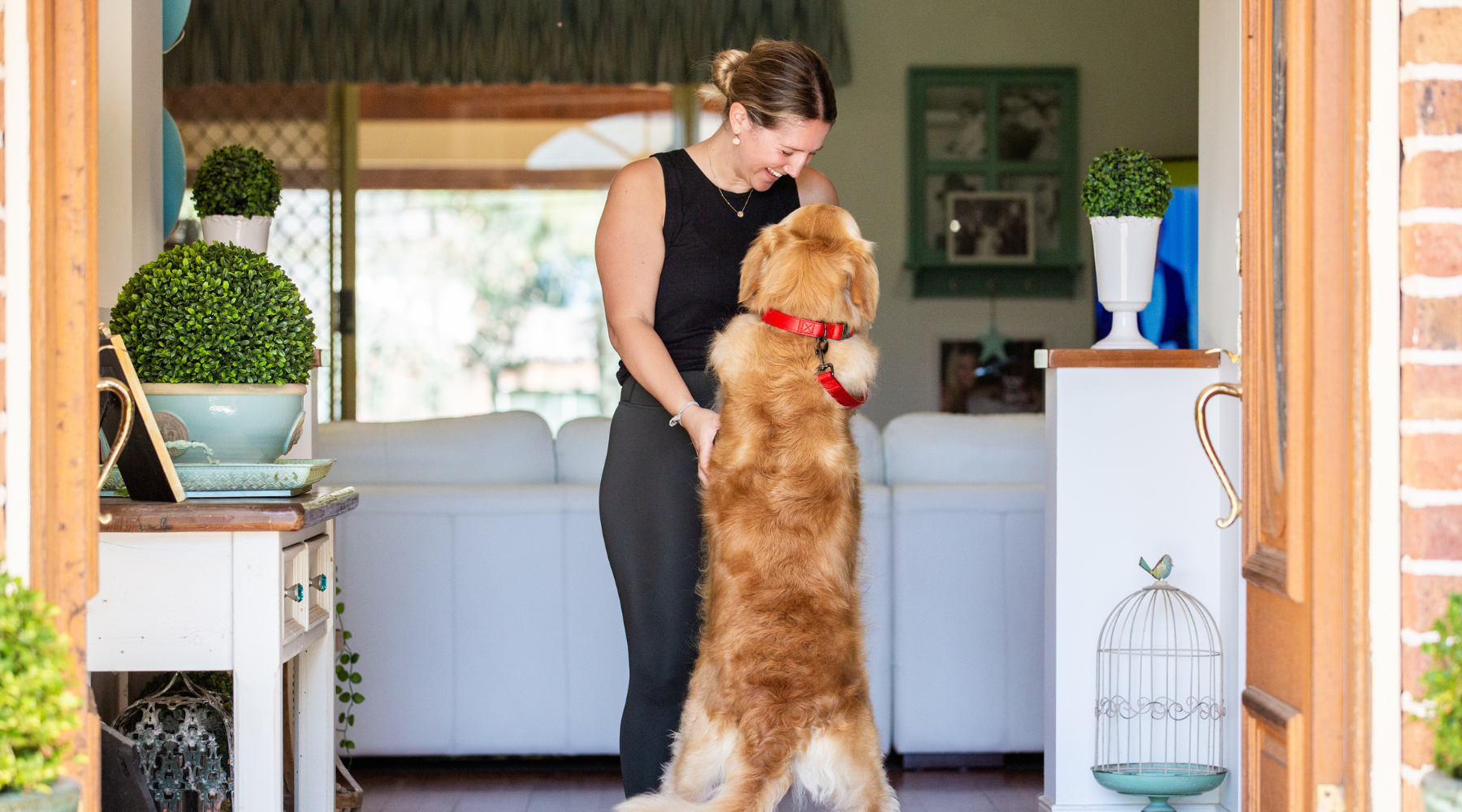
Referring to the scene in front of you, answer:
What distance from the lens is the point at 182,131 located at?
23.2 feet

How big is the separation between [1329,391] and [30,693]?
1.29 m

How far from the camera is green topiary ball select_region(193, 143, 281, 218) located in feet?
8.81

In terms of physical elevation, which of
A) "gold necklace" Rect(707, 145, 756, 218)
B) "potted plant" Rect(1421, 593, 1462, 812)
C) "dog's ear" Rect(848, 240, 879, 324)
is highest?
"gold necklace" Rect(707, 145, 756, 218)

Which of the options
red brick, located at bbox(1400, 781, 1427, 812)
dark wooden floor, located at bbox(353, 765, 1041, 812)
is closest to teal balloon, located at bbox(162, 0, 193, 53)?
dark wooden floor, located at bbox(353, 765, 1041, 812)

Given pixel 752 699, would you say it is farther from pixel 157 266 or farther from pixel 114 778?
pixel 157 266

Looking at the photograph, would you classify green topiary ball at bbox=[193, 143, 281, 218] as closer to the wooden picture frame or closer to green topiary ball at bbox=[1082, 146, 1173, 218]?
the wooden picture frame

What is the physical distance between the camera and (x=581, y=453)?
3.09m

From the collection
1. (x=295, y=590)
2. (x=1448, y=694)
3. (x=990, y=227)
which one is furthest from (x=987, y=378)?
(x=1448, y=694)

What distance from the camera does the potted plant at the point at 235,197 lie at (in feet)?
8.81

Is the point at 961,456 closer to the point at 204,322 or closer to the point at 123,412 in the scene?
the point at 204,322

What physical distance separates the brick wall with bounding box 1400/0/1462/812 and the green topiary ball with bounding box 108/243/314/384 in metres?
1.41

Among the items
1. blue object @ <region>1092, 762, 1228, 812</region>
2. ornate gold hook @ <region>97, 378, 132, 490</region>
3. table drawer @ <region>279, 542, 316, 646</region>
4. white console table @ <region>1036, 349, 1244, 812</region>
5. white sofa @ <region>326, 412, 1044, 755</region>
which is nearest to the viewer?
ornate gold hook @ <region>97, 378, 132, 490</region>

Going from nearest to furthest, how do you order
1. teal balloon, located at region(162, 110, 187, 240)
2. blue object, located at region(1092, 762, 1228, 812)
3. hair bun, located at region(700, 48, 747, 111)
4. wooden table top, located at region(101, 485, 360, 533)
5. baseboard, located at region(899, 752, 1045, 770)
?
1. wooden table top, located at region(101, 485, 360, 533)
2. hair bun, located at region(700, 48, 747, 111)
3. blue object, located at region(1092, 762, 1228, 812)
4. teal balloon, located at region(162, 110, 187, 240)
5. baseboard, located at region(899, 752, 1045, 770)

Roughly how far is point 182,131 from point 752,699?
649 centimetres
